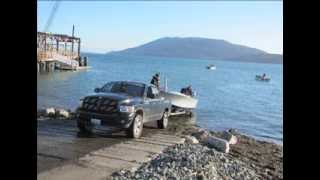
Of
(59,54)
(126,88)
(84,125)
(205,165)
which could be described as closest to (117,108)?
(84,125)

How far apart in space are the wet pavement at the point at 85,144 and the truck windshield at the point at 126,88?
1226 millimetres

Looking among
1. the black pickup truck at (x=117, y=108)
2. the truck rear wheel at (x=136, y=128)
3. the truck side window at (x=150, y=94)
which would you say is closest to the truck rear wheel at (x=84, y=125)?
the black pickup truck at (x=117, y=108)

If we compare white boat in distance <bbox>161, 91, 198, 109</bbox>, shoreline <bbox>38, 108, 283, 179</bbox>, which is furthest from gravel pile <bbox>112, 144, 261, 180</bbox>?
white boat in distance <bbox>161, 91, 198, 109</bbox>

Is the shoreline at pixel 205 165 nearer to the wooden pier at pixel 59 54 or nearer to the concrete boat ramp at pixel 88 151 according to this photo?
the concrete boat ramp at pixel 88 151

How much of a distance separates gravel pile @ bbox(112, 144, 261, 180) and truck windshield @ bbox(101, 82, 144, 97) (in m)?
2.76

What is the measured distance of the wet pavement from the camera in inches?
382

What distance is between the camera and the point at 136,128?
13672 millimetres

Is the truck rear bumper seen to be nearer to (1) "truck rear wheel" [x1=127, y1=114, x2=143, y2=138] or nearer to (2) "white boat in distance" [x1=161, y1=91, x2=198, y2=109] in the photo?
(1) "truck rear wheel" [x1=127, y1=114, x2=143, y2=138]

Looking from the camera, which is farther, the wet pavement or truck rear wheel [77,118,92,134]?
truck rear wheel [77,118,92,134]

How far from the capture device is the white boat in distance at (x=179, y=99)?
2481cm

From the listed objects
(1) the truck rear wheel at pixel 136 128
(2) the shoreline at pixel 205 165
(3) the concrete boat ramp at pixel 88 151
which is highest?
(1) the truck rear wheel at pixel 136 128
